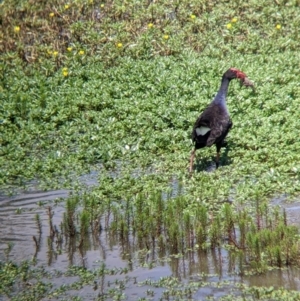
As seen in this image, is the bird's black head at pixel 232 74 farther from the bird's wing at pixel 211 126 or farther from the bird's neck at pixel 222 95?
the bird's wing at pixel 211 126

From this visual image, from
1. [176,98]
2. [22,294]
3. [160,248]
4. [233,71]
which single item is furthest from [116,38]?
[22,294]

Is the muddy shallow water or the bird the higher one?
the bird

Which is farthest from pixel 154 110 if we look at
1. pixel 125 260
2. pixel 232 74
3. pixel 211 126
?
pixel 125 260

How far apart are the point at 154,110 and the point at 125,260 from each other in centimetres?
452

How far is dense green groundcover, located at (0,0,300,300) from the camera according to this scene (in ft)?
27.5

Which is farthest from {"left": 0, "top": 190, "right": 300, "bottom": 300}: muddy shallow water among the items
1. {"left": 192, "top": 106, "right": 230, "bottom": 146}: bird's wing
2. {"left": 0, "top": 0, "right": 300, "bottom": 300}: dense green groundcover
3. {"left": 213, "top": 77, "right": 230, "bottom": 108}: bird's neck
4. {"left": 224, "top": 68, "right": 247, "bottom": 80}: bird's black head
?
{"left": 224, "top": 68, "right": 247, "bottom": 80}: bird's black head

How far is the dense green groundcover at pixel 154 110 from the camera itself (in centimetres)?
839

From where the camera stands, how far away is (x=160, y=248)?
774cm

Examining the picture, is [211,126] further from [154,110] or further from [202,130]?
[154,110]

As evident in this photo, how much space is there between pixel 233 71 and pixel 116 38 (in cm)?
399

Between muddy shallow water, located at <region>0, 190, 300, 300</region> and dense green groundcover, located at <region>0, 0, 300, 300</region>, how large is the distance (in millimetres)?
198

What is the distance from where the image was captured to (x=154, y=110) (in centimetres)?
1184

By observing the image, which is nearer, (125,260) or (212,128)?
(125,260)

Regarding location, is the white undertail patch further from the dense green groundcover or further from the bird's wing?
the dense green groundcover
